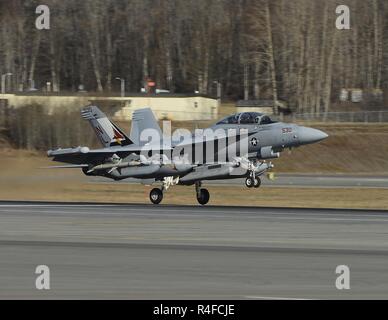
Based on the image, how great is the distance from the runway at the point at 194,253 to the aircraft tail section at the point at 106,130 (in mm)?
7045

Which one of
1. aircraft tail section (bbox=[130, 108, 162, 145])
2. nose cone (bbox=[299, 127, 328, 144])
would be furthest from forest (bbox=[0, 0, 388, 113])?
nose cone (bbox=[299, 127, 328, 144])

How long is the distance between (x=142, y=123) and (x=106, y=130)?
149 centimetres

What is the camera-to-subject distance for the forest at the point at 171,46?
93.2m

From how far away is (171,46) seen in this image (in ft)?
328

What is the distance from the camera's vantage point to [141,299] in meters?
12.9

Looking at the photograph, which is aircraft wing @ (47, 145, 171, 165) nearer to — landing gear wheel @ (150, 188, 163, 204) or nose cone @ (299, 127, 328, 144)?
landing gear wheel @ (150, 188, 163, 204)

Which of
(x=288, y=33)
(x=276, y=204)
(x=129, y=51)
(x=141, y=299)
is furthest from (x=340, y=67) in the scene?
(x=141, y=299)

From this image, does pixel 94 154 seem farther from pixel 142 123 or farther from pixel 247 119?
pixel 247 119

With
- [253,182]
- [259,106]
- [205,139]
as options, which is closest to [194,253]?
[253,182]

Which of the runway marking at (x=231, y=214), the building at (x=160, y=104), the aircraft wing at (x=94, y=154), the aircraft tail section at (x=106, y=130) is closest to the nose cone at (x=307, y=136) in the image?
the aircraft wing at (x=94, y=154)

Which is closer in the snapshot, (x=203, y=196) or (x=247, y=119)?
(x=247, y=119)

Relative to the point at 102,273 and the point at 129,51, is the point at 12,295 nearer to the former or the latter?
the point at 102,273

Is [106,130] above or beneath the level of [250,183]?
above

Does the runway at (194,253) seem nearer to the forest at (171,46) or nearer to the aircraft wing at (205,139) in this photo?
the aircraft wing at (205,139)
